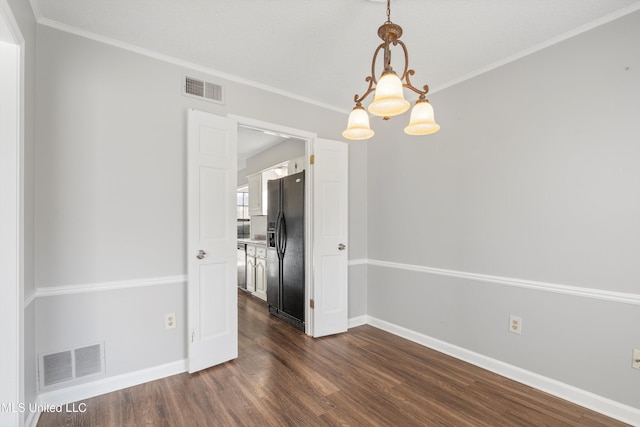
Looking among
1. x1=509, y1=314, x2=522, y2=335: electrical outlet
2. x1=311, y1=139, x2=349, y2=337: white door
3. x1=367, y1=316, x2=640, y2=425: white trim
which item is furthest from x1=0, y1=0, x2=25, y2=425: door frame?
x1=509, y1=314, x2=522, y2=335: electrical outlet

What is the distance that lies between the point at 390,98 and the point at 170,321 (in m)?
2.41

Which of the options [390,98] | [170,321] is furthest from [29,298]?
[390,98]

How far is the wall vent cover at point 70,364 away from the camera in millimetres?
2055

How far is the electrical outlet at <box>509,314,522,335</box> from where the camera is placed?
244 cm

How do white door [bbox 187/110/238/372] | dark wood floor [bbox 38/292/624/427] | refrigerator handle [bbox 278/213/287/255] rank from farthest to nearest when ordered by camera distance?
refrigerator handle [bbox 278/213/287/255], white door [bbox 187/110/238/372], dark wood floor [bbox 38/292/624/427]

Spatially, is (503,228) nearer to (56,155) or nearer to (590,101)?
(590,101)

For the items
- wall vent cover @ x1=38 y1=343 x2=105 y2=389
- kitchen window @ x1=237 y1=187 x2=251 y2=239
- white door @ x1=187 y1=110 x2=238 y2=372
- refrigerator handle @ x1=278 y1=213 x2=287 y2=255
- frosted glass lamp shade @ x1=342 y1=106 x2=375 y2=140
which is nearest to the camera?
frosted glass lamp shade @ x1=342 y1=106 x2=375 y2=140

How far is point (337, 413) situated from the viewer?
6.60ft

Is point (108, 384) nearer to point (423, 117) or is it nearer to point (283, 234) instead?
point (283, 234)

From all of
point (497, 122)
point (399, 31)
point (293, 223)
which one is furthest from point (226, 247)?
point (497, 122)

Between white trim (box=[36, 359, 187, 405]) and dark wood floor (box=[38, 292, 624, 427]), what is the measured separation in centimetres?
6

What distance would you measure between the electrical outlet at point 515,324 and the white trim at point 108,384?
8.99 feet

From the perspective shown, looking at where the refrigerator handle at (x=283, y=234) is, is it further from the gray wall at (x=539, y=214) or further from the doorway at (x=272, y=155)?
the gray wall at (x=539, y=214)

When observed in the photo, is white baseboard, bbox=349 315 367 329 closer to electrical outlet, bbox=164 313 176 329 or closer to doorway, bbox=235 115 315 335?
doorway, bbox=235 115 315 335
